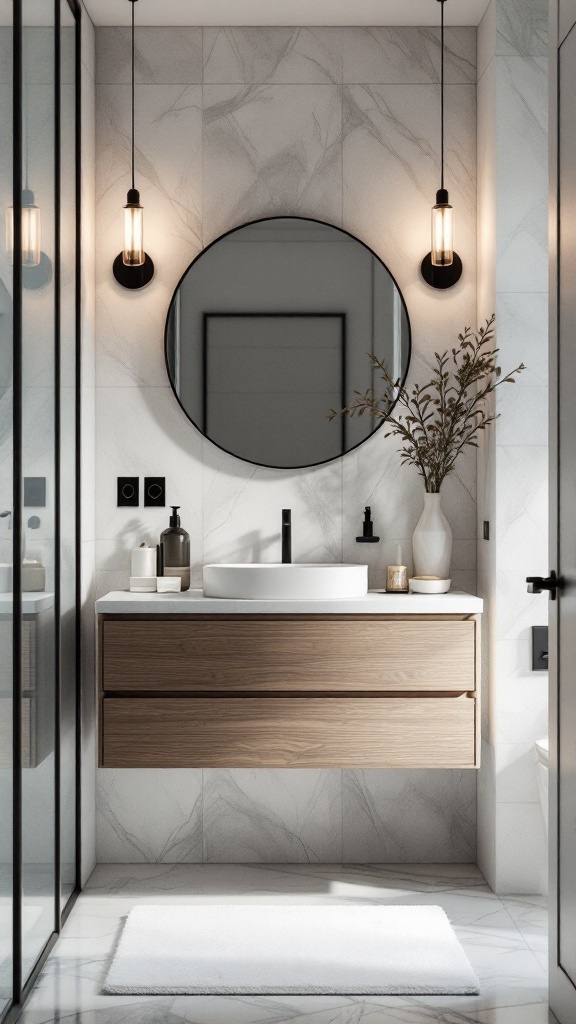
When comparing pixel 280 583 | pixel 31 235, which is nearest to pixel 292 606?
pixel 280 583

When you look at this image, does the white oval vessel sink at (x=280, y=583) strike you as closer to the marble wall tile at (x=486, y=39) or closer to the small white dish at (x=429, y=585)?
the small white dish at (x=429, y=585)

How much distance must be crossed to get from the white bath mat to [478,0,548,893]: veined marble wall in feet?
1.30

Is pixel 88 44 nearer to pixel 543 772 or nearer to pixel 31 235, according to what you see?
pixel 31 235

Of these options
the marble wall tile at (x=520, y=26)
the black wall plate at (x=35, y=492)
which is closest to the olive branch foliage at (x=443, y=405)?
the marble wall tile at (x=520, y=26)

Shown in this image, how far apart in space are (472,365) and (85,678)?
1.56m

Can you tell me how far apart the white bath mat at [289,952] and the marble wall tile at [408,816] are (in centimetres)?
41

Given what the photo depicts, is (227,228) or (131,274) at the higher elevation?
(227,228)

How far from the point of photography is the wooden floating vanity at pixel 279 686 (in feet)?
8.74

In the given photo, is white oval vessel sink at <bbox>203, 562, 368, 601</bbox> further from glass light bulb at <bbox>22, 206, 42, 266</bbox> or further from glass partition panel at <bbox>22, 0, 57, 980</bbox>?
glass light bulb at <bbox>22, 206, 42, 266</bbox>

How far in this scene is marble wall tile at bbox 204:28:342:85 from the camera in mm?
3055

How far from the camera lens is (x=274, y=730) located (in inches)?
105

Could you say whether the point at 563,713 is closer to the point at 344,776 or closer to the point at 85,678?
the point at 344,776

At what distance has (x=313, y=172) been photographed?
3.07 metres

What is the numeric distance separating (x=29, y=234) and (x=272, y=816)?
1.97 meters
